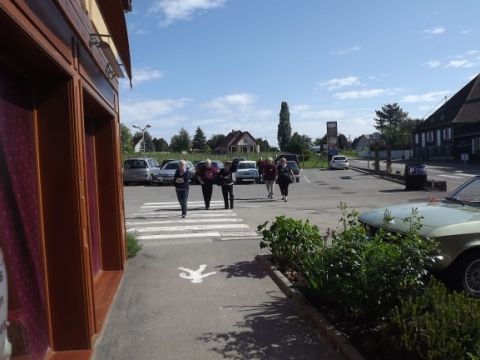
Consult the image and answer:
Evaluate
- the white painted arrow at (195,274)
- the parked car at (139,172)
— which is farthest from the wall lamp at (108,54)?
the parked car at (139,172)

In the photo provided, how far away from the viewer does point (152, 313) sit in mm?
5258

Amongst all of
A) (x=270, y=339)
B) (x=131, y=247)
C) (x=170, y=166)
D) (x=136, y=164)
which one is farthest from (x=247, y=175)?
(x=270, y=339)

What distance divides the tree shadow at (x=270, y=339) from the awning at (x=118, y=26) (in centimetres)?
438

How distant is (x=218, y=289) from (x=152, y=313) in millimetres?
1121

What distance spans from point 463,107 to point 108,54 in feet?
212

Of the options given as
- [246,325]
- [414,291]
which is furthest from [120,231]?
[414,291]

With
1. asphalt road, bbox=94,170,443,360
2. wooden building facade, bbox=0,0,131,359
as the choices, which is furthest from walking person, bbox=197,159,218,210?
wooden building facade, bbox=0,0,131,359

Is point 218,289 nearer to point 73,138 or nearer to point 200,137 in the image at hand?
point 73,138

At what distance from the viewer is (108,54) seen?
573 centimetres

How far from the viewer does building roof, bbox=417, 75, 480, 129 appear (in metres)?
60.3

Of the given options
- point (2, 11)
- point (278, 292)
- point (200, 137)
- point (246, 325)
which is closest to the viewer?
point (2, 11)

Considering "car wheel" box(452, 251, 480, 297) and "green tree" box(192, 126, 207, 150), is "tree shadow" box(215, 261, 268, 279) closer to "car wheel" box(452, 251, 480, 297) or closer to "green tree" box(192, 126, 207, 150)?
"car wheel" box(452, 251, 480, 297)

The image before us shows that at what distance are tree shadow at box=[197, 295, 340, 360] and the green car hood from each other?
163 centimetres

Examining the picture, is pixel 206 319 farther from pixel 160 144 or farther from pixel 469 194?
pixel 160 144
